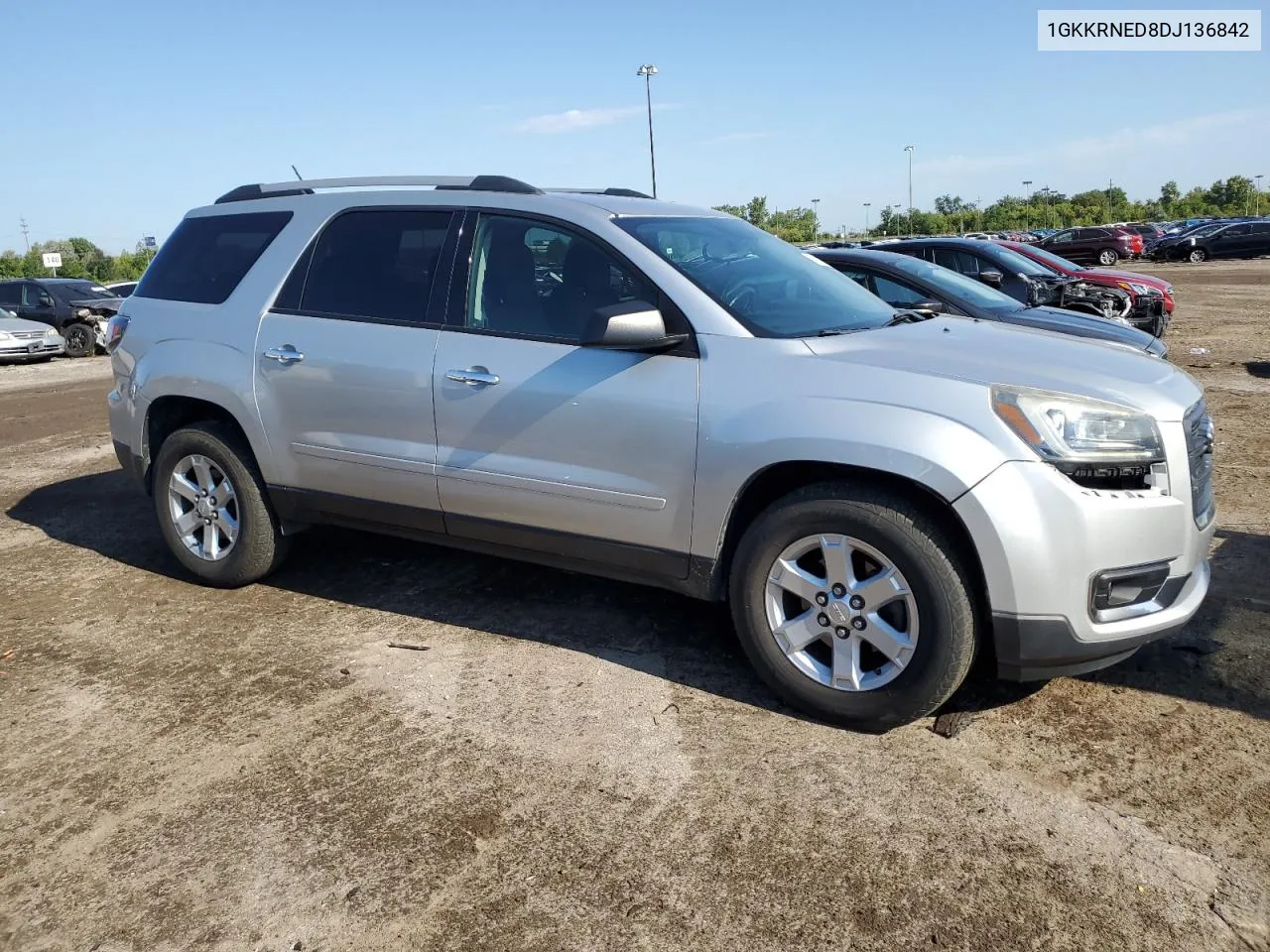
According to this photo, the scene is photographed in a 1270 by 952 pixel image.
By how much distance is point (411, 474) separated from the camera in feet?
14.5

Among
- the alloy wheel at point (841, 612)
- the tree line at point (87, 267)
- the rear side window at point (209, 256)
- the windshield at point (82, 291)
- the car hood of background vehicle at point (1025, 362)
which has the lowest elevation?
the alloy wheel at point (841, 612)

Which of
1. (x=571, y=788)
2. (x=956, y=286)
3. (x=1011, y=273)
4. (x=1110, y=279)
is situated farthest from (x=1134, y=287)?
(x=571, y=788)

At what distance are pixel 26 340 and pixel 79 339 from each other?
1.72m

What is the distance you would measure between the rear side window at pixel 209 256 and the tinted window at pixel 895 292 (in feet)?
16.9

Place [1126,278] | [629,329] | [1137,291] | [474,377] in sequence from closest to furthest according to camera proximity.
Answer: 1. [629,329]
2. [474,377]
3. [1137,291]
4. [1126,278]

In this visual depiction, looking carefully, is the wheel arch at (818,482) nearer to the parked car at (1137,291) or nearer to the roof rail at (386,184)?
the roof rail at (386,184)

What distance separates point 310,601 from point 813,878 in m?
3.09

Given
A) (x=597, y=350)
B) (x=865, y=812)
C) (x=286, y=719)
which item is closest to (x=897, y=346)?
(x=597, y=350)

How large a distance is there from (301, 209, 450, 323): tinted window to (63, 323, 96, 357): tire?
1778 centimetres

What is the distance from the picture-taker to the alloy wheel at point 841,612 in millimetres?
3412

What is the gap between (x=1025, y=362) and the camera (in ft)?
11.8

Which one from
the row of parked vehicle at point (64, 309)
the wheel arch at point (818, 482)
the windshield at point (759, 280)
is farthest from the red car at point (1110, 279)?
the row of parked vehicle at point (64, 309)

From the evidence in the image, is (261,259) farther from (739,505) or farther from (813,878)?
(813,878)

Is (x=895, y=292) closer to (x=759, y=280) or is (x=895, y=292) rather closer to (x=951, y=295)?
(x=951, y=295)
